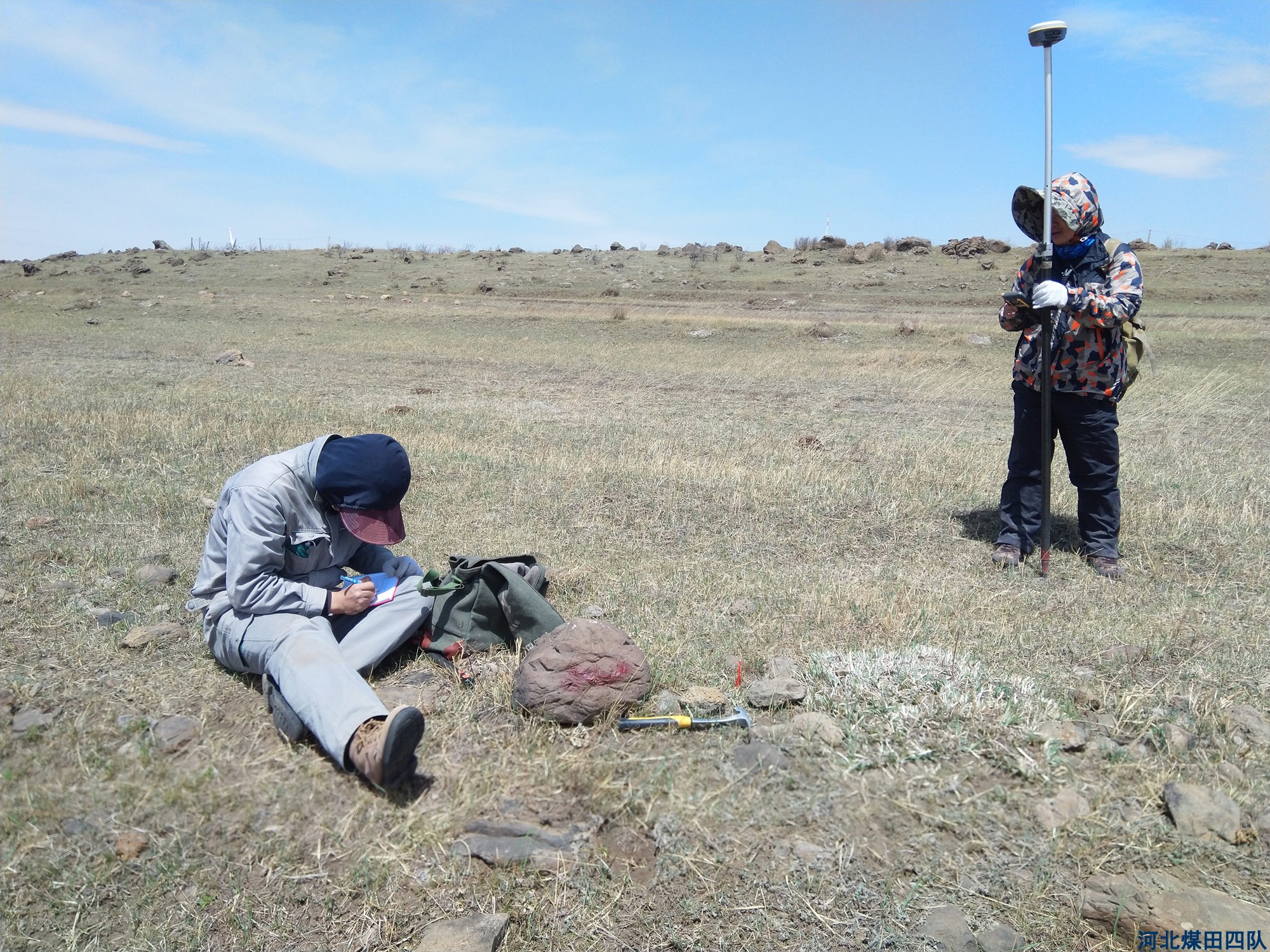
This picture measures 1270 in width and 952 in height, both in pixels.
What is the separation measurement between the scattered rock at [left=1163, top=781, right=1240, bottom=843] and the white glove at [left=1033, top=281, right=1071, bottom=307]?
9.12 ft

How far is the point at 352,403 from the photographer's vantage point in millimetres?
11555

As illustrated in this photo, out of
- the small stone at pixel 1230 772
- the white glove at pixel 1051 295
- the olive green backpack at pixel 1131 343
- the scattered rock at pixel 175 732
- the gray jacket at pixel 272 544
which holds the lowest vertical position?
the small stone at pixel 1230 772

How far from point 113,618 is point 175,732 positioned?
128 cm

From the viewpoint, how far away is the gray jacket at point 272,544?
3.71m

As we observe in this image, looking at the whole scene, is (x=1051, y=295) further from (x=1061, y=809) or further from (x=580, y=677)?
(x=580, y=677)

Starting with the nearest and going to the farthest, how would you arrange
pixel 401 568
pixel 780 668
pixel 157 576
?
pixel 780 668, pixel 401 568, pixel 157 576

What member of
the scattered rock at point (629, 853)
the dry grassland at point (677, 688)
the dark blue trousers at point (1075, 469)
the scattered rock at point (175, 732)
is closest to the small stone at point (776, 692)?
the dry grassland at point (677, 688)

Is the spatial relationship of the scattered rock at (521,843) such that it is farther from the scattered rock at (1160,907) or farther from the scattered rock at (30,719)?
the scattered rock at (30,719)

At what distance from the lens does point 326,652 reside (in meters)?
3.57

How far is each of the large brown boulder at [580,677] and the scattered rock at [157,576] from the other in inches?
95.7

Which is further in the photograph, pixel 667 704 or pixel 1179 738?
pixel 667 704

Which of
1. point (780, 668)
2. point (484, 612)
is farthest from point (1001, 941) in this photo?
point (484, 612)

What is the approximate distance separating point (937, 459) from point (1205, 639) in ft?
13.3

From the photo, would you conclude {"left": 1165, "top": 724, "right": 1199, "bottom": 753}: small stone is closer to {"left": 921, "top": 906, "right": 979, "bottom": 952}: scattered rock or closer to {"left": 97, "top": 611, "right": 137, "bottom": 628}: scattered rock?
{"left": 921, "top": 906, "right": 979, "bottom": 952}: scattered rock
